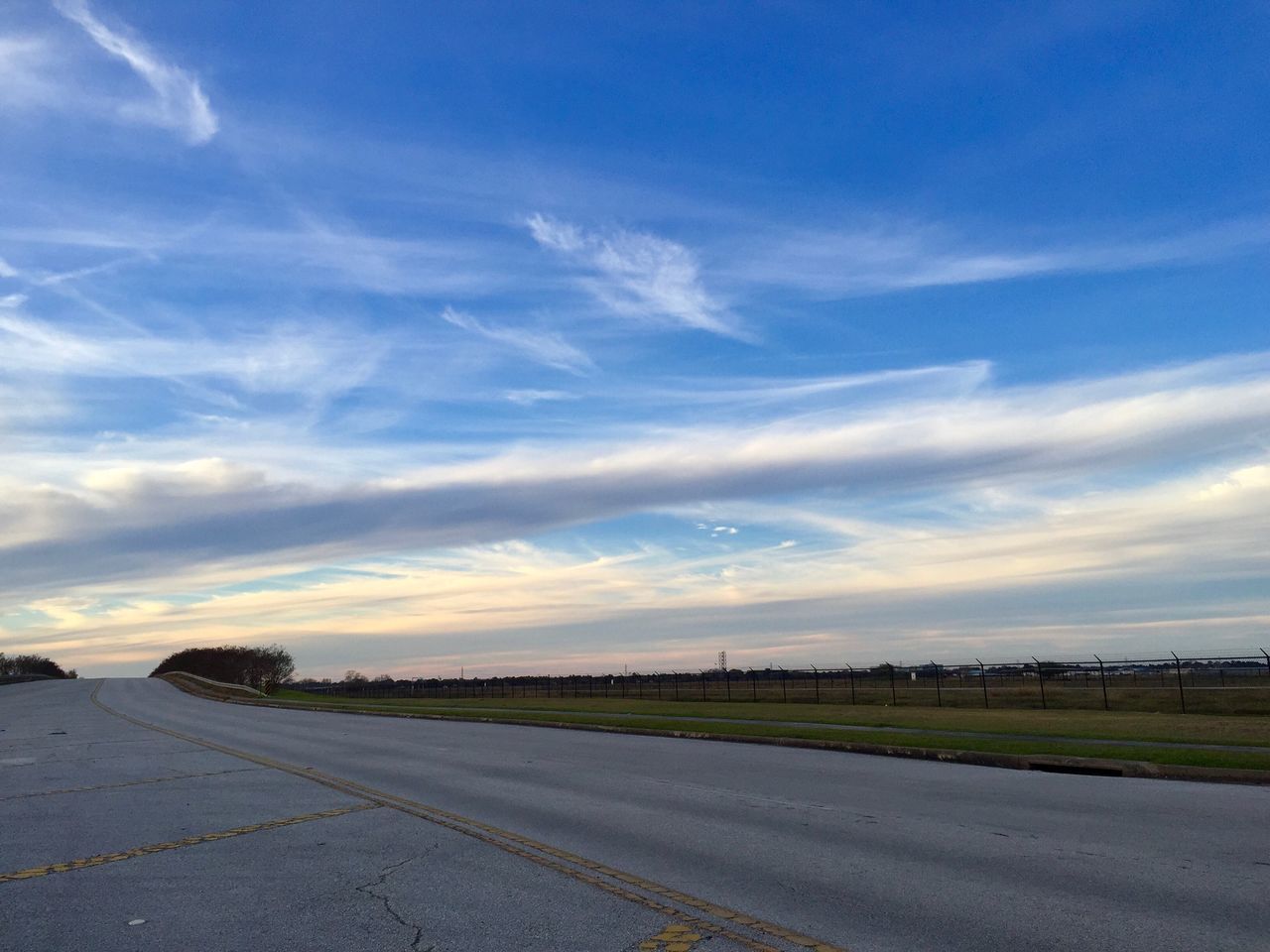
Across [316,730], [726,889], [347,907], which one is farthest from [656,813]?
[316,730]

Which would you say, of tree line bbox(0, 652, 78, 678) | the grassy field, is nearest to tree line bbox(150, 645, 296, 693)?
tree line bbox(0, 652, 78, 678)

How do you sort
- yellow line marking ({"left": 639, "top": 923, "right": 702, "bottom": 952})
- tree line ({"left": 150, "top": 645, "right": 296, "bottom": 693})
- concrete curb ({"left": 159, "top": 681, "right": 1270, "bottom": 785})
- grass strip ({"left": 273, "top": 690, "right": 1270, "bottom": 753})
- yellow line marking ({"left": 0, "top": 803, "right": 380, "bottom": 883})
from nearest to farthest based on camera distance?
yellow line marking ({"left": 639, "top": 923, "right": 702, "bottom": 952}), yellow line marking ({"left": 0, "top": 803, "right": 380, "bottom": 883}), concrete curb ({"left": 159, "top": 681, "right": 1270, "bottom": 785}), grass strip ({"left": 273, "top": 690, "right": 1270, "bottom": 753}), tree line ({"left": 150, "top": 645, "right": 296, "bottom": 693})

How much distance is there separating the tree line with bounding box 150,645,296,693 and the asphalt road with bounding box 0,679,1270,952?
345 feet

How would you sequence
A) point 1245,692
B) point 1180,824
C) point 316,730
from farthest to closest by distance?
point 1245,692, point 316,730, point 1180,824

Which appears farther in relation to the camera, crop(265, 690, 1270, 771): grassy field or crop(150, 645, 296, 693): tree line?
crop(150, 645, 296, 693): tree line

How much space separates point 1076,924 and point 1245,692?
43.4 metres

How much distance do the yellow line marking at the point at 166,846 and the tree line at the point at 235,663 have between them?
106301 mm

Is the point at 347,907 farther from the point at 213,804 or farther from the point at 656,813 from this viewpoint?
the point at 213,804

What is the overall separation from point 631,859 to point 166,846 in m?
4.79

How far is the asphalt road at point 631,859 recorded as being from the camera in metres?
6.58

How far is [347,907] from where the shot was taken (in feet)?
24.0

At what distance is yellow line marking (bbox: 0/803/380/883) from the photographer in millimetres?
8875

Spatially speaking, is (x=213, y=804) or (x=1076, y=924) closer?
(x=1076, y=924)

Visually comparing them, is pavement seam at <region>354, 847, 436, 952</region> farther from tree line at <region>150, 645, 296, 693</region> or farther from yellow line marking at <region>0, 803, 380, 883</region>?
tree line at <region>150, 645, 296, 693</region>
